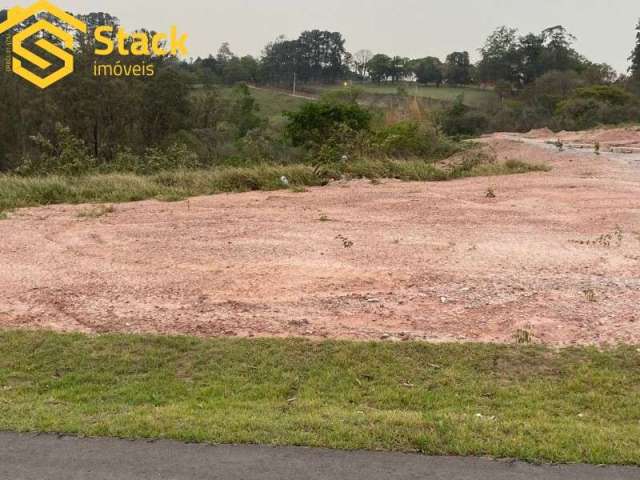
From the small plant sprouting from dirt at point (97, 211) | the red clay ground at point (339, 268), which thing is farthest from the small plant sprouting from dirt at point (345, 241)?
the small plant sprouting from dirt at point (97, 211)

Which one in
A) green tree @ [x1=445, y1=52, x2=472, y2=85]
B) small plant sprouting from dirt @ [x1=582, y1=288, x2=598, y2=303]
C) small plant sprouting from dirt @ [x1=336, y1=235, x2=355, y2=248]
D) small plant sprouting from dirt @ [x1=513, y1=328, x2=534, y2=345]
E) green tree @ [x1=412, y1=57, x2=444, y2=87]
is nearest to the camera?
small plant sprouting from dirt @ [x1=513, y1=328, x2=534, y2=345]

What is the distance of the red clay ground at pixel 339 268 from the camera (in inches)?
209

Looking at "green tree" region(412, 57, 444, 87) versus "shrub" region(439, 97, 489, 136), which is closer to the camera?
"shrub" region(439, 97, 489, 136)

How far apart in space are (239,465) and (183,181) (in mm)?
12181

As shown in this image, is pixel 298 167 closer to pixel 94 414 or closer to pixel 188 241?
pixel 188 241

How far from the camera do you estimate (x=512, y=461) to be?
9.70ft

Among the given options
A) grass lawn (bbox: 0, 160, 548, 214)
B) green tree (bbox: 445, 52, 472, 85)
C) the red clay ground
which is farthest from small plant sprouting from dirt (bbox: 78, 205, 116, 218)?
green tree (bbox: 445, 52, 472, 85)

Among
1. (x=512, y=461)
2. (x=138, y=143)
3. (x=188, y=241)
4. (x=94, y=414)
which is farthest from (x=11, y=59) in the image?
(x=512, y=461)

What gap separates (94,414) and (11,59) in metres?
24.9

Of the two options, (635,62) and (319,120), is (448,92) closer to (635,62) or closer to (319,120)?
(635,62)

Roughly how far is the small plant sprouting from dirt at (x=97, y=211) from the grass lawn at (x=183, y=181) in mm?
1227

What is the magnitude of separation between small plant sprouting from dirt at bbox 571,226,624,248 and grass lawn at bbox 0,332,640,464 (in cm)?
399

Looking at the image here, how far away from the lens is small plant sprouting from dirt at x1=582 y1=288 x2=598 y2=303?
574 cm

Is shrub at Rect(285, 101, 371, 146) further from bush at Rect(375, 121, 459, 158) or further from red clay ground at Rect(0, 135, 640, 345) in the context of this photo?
red clay ground at Rect(0, 135, 640, 345)
